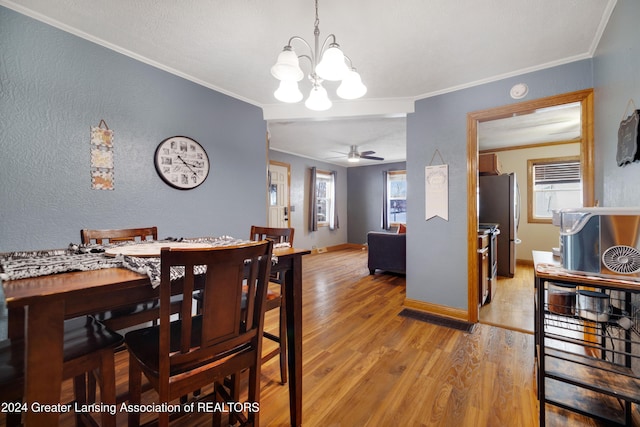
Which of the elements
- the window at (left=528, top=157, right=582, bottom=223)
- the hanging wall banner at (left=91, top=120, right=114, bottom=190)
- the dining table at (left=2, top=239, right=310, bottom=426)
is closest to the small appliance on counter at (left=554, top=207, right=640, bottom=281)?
the dining table at (left=2, top=239, right=310, bottom=426)

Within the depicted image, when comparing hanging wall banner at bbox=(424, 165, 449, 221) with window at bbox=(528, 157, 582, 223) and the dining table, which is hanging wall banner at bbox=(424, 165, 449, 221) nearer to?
the dining table

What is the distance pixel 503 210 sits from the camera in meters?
4.17

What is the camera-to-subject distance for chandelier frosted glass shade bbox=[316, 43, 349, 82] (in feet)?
4.47

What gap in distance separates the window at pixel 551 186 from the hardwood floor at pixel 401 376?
12.8 feet

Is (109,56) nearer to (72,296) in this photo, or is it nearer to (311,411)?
(72,296)

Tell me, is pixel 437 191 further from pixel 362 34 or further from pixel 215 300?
pixel 215 300

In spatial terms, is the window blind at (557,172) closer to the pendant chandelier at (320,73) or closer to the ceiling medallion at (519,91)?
the ceiling medallion at (519,91)

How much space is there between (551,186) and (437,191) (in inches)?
156

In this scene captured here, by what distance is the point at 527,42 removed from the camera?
6.72 ft

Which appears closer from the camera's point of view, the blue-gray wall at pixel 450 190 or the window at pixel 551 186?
the blue-gray wall at pixel 450 190

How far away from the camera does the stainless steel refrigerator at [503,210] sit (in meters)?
4.09

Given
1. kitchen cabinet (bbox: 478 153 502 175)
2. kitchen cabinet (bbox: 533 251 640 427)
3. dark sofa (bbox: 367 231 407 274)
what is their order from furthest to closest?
dark sofa (bbox: 367 231 407 274)
kitchen cabinet (bbox: 478 153 502 175)
kitchen cabinet (bbox: 533 251 640 427)

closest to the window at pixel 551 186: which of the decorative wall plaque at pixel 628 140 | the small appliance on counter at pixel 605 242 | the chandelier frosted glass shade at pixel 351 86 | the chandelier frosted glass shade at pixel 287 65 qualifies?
the decorative wall plaque at pixel 628 140

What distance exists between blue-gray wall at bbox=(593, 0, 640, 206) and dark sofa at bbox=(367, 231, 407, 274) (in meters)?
2.63
